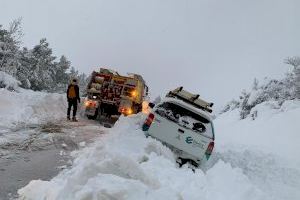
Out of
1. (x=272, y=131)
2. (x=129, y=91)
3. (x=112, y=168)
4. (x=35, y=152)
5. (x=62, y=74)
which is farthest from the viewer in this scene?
(x=62, y=74)

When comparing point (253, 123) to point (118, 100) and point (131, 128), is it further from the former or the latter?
point (131, 128)

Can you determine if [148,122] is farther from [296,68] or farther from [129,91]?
[296,68]

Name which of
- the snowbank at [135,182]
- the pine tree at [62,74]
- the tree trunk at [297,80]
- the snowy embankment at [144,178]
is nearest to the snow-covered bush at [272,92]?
the tree trunk at [297,80]

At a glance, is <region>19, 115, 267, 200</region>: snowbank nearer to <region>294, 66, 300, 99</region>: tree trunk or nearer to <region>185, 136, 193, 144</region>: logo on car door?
<region>185, 136, 193, 144</region>: logo on car door

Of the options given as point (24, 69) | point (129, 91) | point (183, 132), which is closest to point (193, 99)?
point (183, 132)

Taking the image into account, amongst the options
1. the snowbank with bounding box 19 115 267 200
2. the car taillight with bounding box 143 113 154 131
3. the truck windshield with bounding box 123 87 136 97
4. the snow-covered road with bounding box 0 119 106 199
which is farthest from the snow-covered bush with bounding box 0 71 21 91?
the snowbank with bounding box 19 115 267 200

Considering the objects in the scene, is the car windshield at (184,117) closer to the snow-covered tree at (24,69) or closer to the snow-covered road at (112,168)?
the snow-covered road at (112,168)

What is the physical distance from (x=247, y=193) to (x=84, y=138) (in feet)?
23.3

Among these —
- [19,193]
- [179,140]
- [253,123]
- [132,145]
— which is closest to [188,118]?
[179,140]

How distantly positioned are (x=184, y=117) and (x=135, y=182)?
6133mm

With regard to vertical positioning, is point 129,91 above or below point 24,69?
below

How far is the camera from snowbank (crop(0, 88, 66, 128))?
15844 mm

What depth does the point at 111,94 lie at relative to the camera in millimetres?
22562

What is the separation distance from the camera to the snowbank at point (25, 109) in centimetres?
1584
